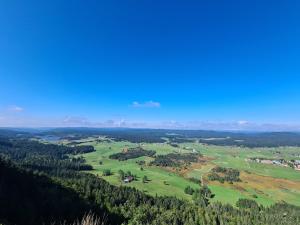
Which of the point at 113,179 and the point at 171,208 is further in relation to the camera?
the point at 113,179

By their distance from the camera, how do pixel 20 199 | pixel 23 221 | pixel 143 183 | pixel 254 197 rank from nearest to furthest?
pixel 23 221 → pixel 20 199 → pixel 254 197 → pixel 143 183

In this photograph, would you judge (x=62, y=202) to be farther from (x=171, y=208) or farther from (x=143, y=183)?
(x=143, y=183)

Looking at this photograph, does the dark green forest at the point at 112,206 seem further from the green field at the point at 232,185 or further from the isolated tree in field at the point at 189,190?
the green field at the point at 232,185

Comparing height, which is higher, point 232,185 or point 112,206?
point 112,206

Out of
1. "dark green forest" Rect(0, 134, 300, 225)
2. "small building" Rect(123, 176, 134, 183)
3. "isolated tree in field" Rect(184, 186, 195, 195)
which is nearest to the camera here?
"dark green forest" Rect(0, 134, 300, 225)

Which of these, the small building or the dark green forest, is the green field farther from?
the dark green forest

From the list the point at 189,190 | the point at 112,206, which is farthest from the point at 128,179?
the point at 112,206

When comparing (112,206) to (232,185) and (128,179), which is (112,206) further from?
(232,185)

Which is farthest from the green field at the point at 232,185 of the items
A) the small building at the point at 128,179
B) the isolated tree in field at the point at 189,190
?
the small building at the point at 128,179

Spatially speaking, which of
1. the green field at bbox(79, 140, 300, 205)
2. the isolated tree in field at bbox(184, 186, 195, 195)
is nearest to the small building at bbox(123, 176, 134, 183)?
the green field at bbox(79, 140, 300, 205)

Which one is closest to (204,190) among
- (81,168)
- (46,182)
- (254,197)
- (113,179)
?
(254,197)

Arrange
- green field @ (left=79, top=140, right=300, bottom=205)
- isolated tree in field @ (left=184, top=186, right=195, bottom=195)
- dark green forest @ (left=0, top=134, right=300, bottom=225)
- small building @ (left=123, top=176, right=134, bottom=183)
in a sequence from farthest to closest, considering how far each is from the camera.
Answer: small building @ (left=123, top=176, right=134, bottom=183), isolated tree in field @ (left=184, top=186, right=195, bottom=195), green field @ (left=79, top=140, right=300, bottom=205), dark green forest @ (left=0, top=134, right=300, bottom=225)
